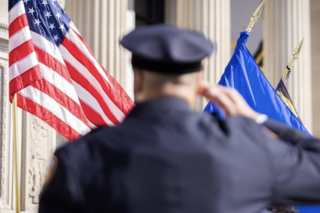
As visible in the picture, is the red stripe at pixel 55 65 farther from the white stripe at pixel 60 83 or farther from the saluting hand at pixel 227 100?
the saluting hand at pixel 227 100

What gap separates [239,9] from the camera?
18.2m

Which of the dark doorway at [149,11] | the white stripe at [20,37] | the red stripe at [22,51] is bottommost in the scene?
the red stripe at [22,51]

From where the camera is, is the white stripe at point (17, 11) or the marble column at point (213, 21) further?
the marble column at point (213, 21)

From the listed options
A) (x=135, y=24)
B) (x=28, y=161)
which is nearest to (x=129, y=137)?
(x=28, y=161)

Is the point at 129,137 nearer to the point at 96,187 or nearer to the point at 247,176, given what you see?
the point at 96,187

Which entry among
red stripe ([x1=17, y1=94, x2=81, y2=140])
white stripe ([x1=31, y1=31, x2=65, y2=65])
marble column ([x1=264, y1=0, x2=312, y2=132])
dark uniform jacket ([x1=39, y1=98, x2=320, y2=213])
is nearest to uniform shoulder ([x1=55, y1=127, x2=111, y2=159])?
dark uniform jacket ([x1=39, y1=98, x2=320, y2=213])

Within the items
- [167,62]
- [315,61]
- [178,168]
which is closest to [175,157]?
[178,168]

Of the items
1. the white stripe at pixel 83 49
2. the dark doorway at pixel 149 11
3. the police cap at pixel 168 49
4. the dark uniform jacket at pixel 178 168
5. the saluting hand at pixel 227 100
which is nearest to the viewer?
the dark uniform jacket at pixel 178 168

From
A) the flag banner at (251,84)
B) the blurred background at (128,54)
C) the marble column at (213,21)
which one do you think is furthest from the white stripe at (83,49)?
the marble column at (213,21)

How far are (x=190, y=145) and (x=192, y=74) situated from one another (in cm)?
25

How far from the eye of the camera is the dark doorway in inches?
606

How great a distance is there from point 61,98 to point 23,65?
451 mm

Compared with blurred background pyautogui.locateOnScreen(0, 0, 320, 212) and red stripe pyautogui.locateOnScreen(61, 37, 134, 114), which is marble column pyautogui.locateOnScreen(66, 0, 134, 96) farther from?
red stripe pyautogui.locateOnScreen(61, 37, 134, 114)

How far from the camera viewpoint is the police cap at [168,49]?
208cm
